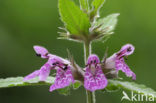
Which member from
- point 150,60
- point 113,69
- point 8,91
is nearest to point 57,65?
point 113,69

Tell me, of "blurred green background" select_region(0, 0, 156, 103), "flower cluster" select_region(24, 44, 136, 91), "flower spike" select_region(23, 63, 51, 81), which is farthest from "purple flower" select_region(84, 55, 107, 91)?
"blurred green background" select_region(0, 0, 156, 103)

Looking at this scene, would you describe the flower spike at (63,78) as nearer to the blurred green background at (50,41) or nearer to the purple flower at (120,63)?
the purple flower at (120,63)

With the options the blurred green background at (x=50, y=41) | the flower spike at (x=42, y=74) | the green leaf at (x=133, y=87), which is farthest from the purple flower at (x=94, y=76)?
the blurred green background at (x=50, y=41)

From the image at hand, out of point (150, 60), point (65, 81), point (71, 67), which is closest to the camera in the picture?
point (65, 81)

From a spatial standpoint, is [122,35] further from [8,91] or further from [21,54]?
[8,91]

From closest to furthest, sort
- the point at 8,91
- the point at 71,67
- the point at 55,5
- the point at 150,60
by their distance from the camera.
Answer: the point at 71,67 < the point at 8,91 < the point at 150,60 < the point at 55,5
